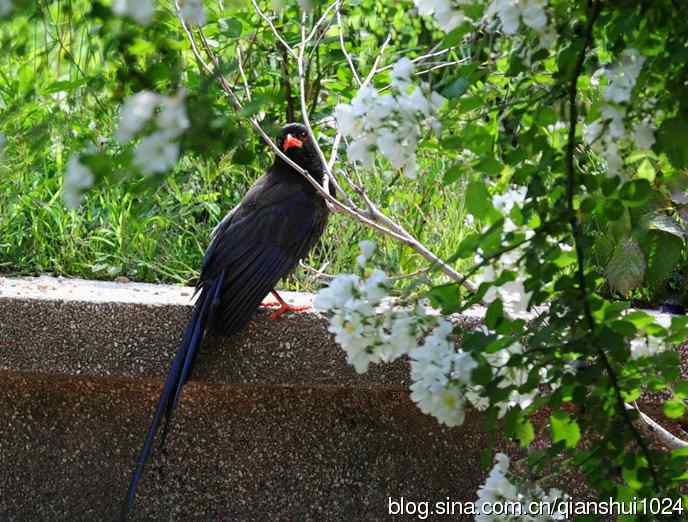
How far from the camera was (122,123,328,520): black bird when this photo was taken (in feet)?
8.66

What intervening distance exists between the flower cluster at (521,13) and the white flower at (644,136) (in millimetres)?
201

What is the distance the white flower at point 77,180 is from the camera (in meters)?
1.06

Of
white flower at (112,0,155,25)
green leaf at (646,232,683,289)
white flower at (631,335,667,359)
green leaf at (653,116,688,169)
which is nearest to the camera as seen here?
white flower at (112,0,155,25)

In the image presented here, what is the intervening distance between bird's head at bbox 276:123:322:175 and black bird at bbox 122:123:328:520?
0.42 feet

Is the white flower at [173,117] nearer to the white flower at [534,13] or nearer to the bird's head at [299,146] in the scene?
the white flower at [534,13]

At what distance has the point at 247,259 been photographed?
280 cm

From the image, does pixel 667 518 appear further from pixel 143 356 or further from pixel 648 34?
pixel 143 356

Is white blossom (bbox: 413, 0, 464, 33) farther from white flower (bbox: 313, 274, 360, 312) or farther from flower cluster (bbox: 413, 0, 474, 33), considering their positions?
white flower (bbox: 313, 274, 360, 312)

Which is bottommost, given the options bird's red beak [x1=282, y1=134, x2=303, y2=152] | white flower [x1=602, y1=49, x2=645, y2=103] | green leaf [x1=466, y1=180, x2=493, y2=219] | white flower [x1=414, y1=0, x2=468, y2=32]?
bird's red beak [x1=282, y1=134, x2=303, y2=152]

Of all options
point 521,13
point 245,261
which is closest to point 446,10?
point 521,13

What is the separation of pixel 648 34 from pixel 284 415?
5.76 ft

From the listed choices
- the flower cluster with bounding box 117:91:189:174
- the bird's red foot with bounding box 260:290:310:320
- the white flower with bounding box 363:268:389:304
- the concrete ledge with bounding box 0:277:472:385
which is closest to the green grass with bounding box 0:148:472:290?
the bird's red foot with bounding box 260:290:310:320

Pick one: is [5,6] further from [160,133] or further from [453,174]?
[453,174]

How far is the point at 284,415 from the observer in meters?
2.92
